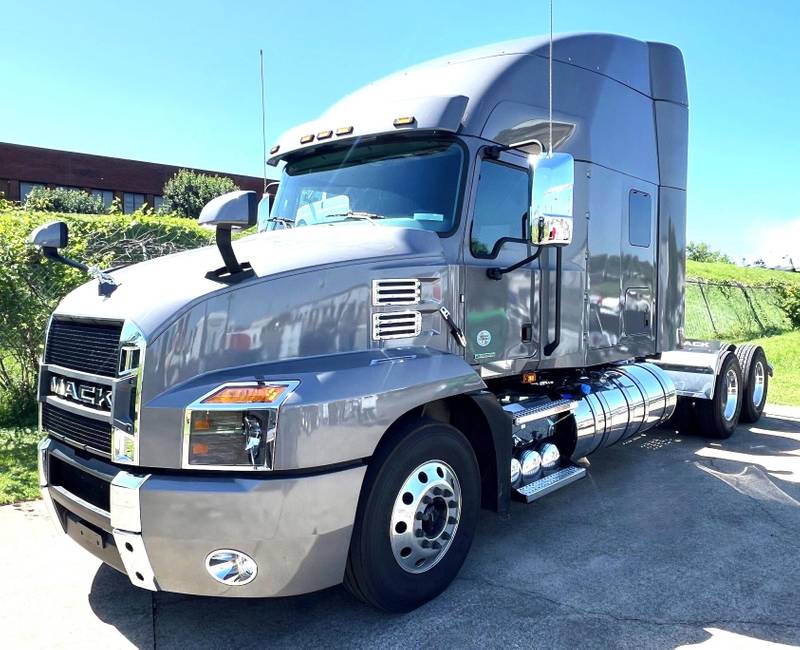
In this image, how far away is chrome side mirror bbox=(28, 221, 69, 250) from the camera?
404 centimetres

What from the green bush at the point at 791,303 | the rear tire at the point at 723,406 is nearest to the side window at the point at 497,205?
the rear tire at the point at 723,406

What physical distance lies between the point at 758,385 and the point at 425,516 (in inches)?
283

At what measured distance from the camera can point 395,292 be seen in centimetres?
381

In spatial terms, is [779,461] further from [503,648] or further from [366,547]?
[366,547]

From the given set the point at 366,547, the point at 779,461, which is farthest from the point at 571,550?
the point at 779,461

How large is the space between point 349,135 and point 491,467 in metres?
2.43

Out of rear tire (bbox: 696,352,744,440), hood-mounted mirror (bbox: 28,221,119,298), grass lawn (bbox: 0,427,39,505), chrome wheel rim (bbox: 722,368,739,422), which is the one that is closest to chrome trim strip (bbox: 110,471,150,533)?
hood-mounted mirror (bbox: 28,221,119,298)

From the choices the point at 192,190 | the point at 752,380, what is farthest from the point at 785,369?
the point at 192,190

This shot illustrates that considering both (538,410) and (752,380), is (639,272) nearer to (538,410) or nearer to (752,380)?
(538,410)

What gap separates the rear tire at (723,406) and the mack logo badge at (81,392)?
6.87m

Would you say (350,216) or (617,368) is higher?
(350,216)

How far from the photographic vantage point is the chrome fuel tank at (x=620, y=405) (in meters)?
5.68

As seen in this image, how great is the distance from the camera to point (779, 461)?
7.07 m

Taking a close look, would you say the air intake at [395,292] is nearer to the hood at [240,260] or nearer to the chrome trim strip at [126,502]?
the hood at [240,260]
